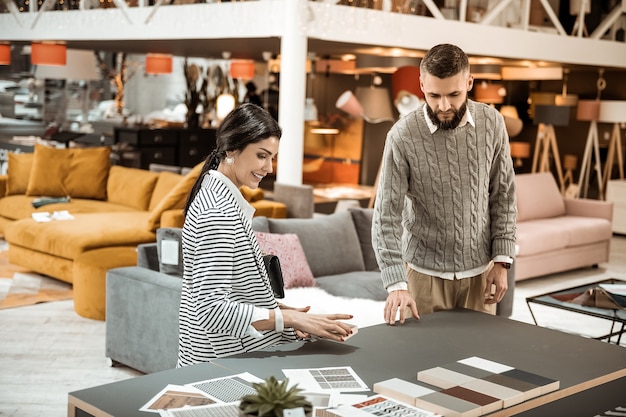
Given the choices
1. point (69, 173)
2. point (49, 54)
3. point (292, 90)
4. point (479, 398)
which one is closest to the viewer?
point (479, 398)

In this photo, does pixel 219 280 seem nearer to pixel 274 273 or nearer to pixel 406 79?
pixel 274 273

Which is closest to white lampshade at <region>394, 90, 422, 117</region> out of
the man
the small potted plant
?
the man

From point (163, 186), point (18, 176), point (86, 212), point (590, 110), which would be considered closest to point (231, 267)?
point (163, 186)

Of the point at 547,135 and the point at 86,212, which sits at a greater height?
the point at 547,135

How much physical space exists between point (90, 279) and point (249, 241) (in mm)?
3860

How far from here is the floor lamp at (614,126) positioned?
1133 cm

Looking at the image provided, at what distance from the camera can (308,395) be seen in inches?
77.4

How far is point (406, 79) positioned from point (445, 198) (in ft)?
19.8

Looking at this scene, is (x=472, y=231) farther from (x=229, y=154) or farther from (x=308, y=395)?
(x=308, y=395)

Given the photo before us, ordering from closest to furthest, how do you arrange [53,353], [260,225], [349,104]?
[53,353]
[260,225]
[349,104]

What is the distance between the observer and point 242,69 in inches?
511

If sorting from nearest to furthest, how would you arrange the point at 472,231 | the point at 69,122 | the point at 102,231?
the point at 472,231 → the point at 102,231 → the point at 69,122

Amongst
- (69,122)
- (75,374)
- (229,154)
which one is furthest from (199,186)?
(69,122)

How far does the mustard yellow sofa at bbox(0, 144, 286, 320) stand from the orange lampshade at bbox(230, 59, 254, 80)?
14.2 feet
